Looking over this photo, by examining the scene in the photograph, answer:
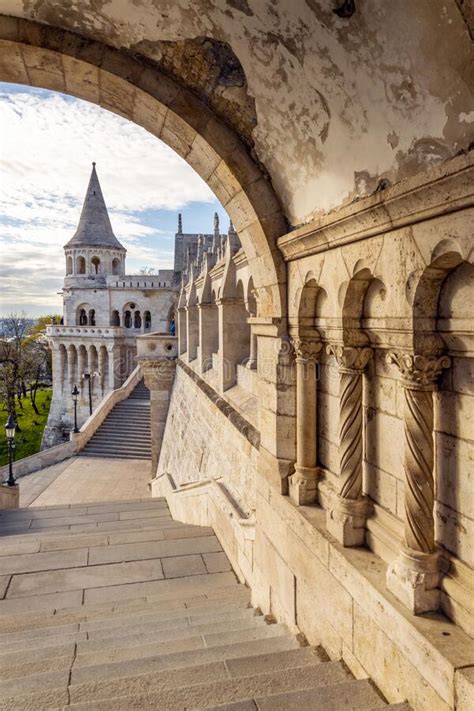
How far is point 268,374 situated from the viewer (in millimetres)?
4160

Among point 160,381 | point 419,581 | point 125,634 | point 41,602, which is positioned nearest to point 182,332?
point 160,381

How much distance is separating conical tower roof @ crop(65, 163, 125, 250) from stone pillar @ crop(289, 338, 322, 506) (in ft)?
119

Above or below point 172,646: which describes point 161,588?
below

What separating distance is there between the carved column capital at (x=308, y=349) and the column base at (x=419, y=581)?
161 cm

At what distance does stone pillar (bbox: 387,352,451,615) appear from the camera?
238cm

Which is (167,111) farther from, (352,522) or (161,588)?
(161,588)

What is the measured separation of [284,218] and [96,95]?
1.80 metres

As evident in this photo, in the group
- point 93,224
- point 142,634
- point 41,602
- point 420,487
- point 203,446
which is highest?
point 93,224

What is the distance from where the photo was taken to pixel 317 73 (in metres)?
2.81

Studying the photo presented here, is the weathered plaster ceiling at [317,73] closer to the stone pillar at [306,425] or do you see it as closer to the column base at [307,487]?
the stone pillar at [306,425]

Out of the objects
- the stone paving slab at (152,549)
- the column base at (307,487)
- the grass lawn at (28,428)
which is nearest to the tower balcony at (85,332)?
the grass lawn at (28,428)

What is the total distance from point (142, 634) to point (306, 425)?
1.96 meters

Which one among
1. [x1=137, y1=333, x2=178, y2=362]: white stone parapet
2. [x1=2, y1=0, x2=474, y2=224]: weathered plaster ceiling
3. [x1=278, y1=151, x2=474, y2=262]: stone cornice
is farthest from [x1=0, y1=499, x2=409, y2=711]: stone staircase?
[x1=137, y1=333, x2=178, y2=362]: white stone parapet

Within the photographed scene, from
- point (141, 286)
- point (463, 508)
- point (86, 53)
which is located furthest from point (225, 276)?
point (141, 286)
